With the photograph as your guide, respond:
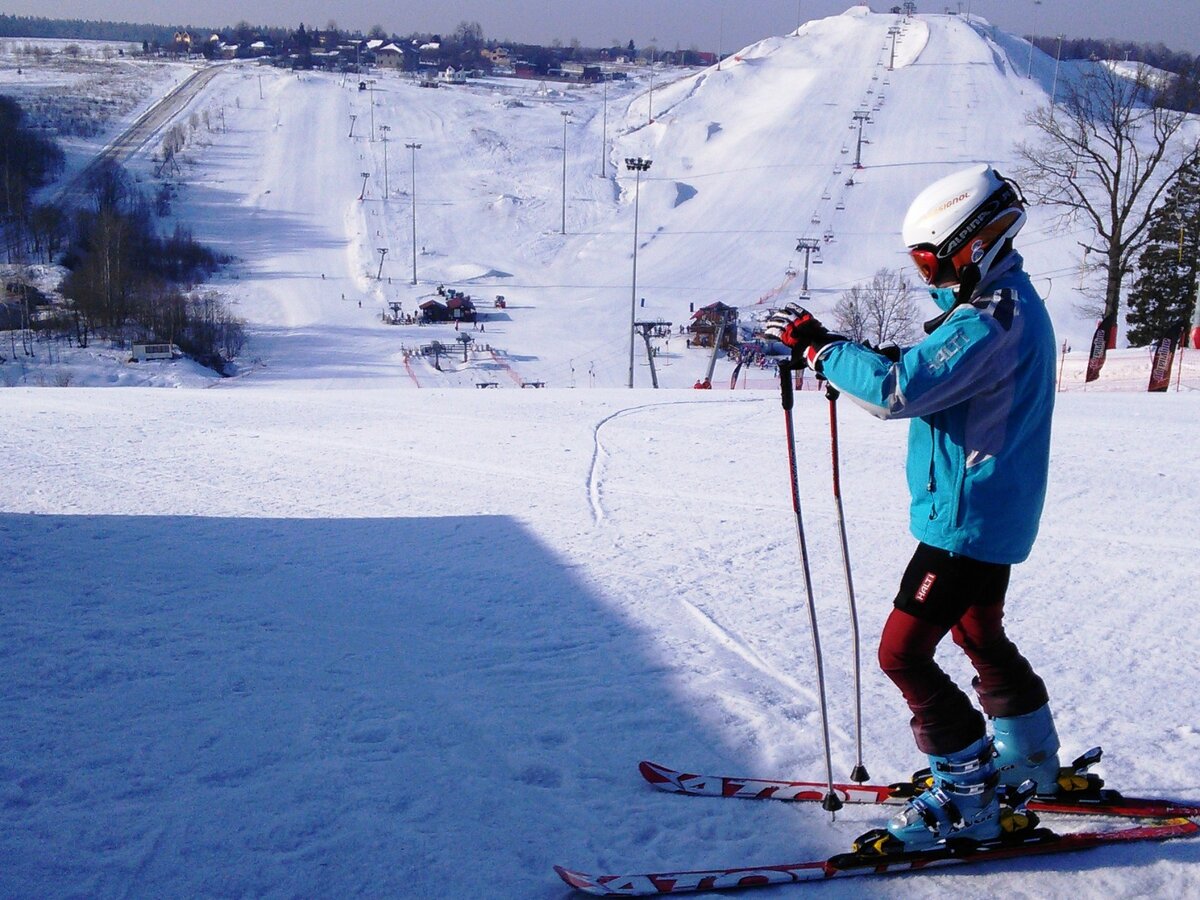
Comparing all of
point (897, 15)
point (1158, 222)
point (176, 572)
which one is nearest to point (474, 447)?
point (176, 572)

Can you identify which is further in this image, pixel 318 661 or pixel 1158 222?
pixel 1158 222

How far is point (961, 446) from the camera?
2.29 metres

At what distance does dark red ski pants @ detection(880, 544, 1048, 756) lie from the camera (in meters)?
2.32

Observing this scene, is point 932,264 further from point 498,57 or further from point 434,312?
point 498,57

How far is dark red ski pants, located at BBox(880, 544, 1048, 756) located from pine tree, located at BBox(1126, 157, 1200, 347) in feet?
91.8

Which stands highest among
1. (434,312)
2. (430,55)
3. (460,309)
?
(430,55)

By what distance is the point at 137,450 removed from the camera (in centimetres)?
762

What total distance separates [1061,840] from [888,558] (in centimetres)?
283

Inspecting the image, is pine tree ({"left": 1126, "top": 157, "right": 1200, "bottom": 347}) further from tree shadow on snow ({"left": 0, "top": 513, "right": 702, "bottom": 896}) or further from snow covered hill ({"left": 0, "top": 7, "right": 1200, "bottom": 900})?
tree shadow on snow ({"left": 0, "top": 513, "right": 702, "bottom": 896})

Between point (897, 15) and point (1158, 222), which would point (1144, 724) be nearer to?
point (1158, 222)

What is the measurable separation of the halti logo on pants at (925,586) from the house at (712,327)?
31.3m

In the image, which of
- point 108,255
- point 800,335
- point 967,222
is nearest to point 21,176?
point 108,255

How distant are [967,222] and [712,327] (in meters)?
32.7

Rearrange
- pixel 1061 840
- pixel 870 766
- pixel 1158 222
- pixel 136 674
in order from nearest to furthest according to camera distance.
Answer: pixel 1061 840
pixel 870 766
pixel 136 674
pixel 1158 222
